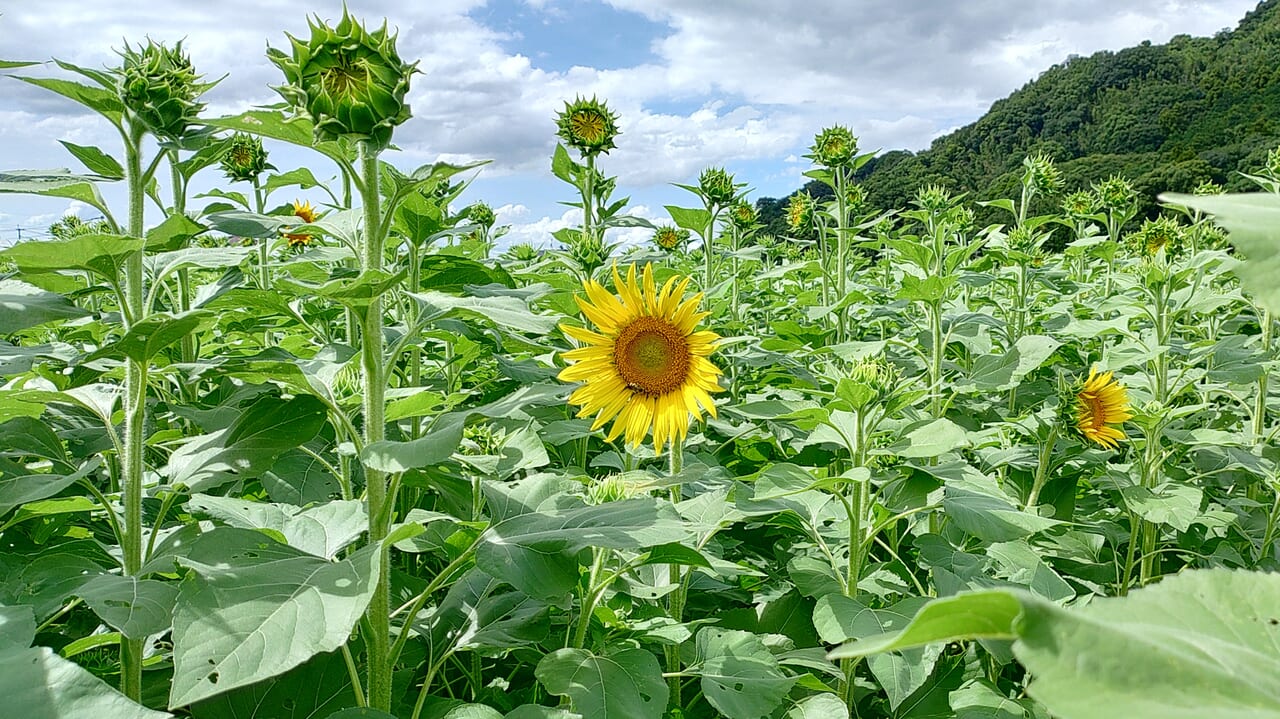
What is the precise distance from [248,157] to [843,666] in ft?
11.4

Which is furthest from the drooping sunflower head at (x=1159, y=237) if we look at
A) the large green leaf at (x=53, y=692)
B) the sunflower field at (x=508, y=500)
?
the large green leaf at (x=53, y=692)

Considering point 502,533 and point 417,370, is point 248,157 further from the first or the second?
point 502,533

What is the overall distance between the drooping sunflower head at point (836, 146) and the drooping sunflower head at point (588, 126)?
150 centimetres

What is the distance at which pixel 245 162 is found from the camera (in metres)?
3.91

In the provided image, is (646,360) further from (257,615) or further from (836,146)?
(836,146)

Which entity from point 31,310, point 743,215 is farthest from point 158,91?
point 743,215

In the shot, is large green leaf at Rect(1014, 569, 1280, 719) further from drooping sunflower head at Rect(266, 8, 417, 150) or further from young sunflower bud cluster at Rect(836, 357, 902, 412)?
young sunflower bud cluster at Rect(836, 357, 902, 412)

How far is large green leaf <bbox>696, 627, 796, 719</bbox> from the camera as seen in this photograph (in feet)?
5.52

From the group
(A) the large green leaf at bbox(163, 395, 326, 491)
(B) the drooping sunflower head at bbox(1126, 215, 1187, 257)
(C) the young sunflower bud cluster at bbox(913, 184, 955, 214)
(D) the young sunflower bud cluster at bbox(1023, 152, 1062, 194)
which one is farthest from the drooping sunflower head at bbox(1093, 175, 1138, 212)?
(A) the large green leaf at bbox(163, 395, 326, 491)

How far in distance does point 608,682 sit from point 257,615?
0.69m

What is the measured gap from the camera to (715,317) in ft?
14.3

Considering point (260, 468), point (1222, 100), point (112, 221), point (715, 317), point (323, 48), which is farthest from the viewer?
point (1222, 100)

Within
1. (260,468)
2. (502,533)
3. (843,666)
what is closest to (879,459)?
(843,666)

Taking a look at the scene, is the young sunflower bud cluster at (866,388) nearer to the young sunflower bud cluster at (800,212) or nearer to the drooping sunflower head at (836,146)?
the drooping sunflower head at (836,146)
